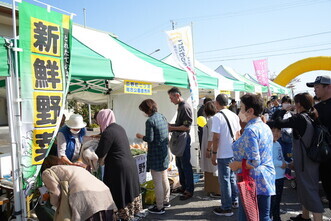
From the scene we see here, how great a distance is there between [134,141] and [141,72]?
2662 mm

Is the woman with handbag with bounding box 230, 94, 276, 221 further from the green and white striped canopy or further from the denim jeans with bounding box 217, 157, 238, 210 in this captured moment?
the green and white striped canopy

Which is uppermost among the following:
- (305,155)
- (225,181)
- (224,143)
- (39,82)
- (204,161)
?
(39,82)

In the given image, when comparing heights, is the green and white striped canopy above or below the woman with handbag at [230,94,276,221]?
above

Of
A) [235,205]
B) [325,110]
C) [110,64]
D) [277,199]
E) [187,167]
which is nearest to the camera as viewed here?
[325,110]

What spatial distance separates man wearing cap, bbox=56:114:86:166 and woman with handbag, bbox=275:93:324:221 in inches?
96.3

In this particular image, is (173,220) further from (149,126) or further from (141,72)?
(141,72)

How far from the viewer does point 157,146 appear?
352cm

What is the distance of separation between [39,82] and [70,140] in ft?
3.49

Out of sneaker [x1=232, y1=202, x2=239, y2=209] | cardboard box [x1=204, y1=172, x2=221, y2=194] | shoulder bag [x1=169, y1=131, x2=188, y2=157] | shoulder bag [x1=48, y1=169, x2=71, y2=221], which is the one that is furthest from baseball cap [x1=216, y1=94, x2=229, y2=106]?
shoulder bag [x1=48, y1=169, x2=71, y2=221]

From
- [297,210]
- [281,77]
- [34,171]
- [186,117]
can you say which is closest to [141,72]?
[186,117]

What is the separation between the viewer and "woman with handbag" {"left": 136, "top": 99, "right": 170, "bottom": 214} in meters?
3.42

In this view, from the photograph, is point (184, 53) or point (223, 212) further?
point (184, 53)

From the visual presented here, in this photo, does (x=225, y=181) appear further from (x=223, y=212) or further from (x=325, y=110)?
(x=325, y=110)

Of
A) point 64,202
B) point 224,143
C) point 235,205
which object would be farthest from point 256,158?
point 235,205
